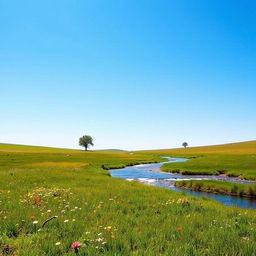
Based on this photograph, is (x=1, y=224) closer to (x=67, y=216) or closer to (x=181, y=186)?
(x=67, y=216)

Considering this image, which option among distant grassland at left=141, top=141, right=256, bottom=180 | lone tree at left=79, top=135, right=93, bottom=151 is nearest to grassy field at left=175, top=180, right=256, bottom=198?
distant grassland at left=141, top=141, right=256, bottom=180

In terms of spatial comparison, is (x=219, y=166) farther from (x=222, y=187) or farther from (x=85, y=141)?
(x=85, y=141)

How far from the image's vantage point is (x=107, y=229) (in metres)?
6.65

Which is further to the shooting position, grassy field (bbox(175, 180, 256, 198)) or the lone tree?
the lone tree

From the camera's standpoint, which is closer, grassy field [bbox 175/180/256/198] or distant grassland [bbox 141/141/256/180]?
grassy field [bbox 175/180/256/198]

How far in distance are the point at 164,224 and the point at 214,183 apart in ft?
67.5

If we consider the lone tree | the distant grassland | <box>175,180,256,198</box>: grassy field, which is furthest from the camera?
the lone tree

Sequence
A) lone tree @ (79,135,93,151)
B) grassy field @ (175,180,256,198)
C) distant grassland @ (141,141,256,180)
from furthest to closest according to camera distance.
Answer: lone tree @ (79,135,93,151), distant grassland @ (141,141,256,180), grassy field @ (175,180,256,198)

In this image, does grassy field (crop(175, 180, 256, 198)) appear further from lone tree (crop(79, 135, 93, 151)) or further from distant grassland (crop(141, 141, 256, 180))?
lone tree (crop(79, 135, 93, 151))

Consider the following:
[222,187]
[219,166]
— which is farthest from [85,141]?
[222,187]

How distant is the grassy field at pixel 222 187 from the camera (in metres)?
21.7

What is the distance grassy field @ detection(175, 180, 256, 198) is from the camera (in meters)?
21.7

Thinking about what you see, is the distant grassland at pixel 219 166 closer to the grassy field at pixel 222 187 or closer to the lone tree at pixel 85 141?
the grassy field at pixel 222 187

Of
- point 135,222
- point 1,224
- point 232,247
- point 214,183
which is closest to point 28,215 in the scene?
point 1,224
